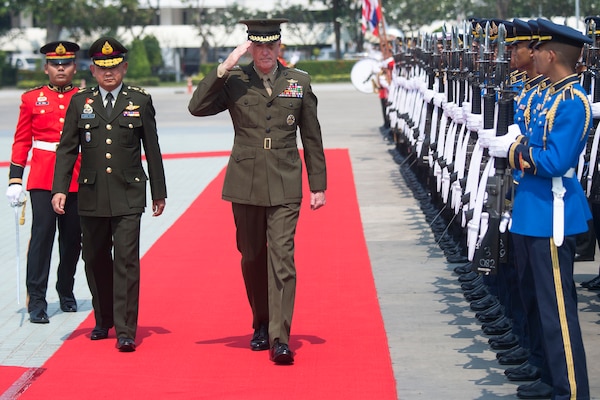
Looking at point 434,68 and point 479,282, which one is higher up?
point 434,68

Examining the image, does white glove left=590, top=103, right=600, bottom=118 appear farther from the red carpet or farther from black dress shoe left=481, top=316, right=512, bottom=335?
the red carpet

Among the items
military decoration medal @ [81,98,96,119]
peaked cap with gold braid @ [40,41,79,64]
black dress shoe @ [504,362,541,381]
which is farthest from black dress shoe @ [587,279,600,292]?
peaked cap with gold braid @ [40,41,79,64]

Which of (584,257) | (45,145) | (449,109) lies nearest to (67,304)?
(45,145)

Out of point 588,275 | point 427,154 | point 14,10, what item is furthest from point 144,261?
point 14,10

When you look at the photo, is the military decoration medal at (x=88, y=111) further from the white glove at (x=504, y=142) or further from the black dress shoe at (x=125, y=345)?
the white glove at (x=504, y=142)

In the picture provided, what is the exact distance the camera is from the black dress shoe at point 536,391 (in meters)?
5.83

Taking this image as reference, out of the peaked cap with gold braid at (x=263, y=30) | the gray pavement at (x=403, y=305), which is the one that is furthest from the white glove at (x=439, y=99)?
the peaked cap with gold braid at (x=263, y=30)

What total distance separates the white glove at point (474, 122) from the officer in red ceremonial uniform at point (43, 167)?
8.50ft

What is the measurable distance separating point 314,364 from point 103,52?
2.16 meters

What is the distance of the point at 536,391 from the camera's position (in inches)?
230

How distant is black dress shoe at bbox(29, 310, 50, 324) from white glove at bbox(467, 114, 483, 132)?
2995 mm

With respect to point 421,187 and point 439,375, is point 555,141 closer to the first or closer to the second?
point 439,375

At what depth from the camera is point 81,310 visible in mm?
8328

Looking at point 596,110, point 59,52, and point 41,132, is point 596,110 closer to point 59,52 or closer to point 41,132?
point 59,52
